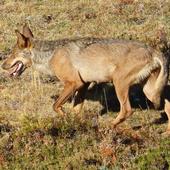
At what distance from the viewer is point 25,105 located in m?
12.5

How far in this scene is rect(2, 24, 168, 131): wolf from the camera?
1093 cm

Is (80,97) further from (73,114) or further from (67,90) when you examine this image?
(73,114)

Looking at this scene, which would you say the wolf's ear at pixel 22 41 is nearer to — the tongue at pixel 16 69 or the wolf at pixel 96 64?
the wolf at pixel 96 64

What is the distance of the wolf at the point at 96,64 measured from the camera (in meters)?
10.9

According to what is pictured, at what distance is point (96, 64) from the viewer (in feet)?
37.4

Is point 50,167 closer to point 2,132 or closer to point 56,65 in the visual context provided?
point 2,132

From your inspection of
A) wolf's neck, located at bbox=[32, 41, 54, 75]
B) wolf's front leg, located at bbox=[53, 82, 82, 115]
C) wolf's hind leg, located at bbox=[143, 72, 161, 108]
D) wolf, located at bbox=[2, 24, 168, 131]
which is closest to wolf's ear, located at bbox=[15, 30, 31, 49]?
wolf, located at bbox=[2, 24, 168, 131]

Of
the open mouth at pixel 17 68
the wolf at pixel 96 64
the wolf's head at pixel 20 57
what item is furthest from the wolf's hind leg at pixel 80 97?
the open mouth at pixel 17 68

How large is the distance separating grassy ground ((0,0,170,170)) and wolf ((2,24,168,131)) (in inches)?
20.1

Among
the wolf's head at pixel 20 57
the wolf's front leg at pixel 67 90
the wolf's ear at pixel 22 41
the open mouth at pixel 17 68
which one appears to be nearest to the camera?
the wolf's front leg at pixel 67 90

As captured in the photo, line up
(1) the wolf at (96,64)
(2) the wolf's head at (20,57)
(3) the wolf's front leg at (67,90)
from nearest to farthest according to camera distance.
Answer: (1) the wolf at (96,64)
(3) the wolf's front leg at (67,90)
(2) the wolf's head at (20,57)

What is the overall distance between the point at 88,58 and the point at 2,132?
7.06ft

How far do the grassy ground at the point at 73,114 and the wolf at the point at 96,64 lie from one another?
1.68 feet

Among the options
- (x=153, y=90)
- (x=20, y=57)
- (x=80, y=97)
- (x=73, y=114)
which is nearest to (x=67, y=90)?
(x=73, y=114)
